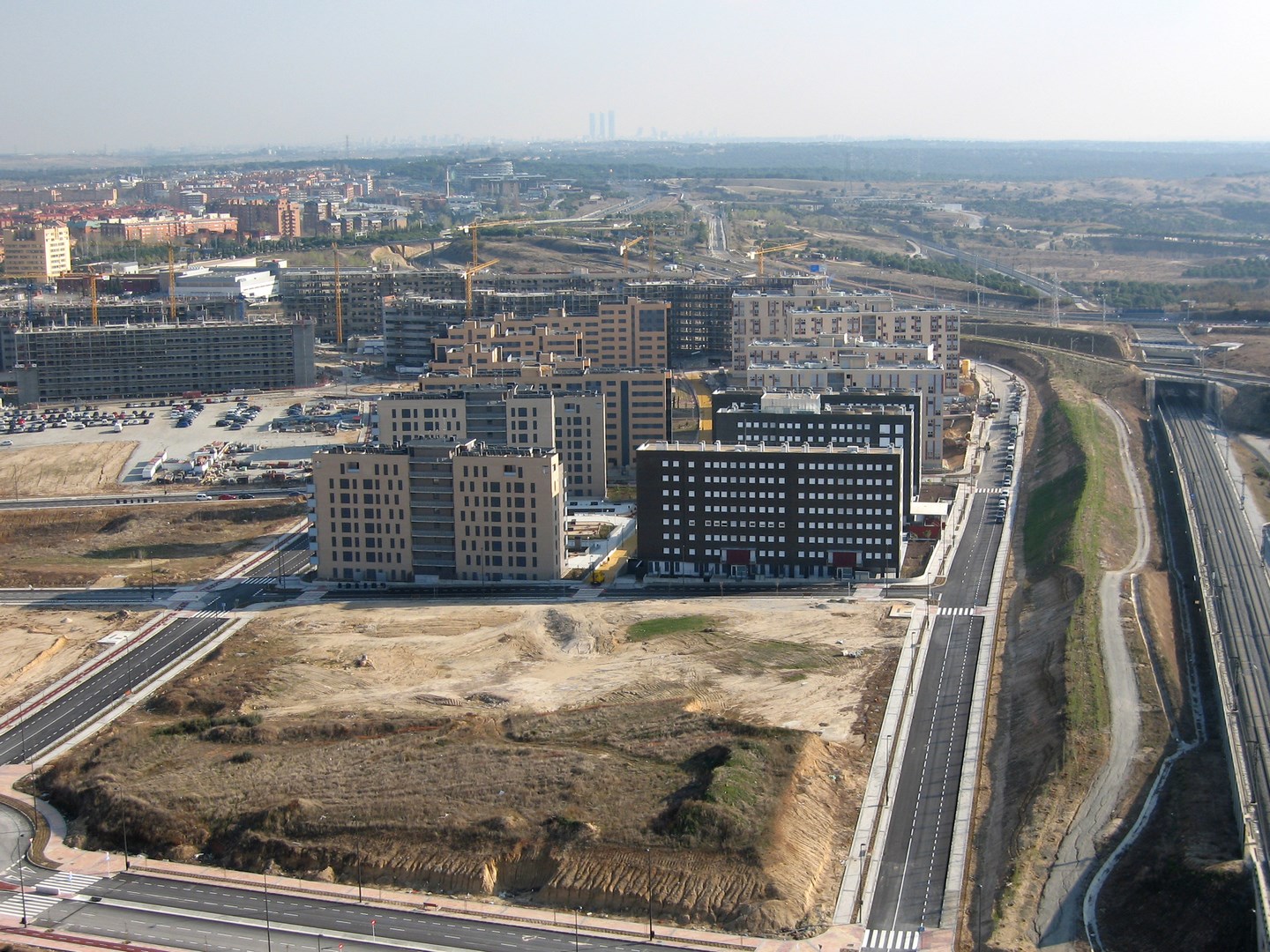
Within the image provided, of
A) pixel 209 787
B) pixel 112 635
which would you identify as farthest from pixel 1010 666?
pixel 112 635

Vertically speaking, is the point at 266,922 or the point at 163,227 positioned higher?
the point at 163,227

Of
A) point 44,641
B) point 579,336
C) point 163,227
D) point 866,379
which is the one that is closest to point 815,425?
point 866,379

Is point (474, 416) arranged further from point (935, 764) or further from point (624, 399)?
point (935, 764)

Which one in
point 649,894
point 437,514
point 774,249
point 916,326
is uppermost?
point 916,326

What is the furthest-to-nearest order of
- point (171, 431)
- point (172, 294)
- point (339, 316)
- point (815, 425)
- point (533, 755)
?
point (172, 294) < point (339, 316) < point (171, 431) < point (815, 425) < point (533, 755)

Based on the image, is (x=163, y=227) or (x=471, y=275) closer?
(x=471, y=275)

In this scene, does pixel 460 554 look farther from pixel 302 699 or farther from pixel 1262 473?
pixel 1262 473

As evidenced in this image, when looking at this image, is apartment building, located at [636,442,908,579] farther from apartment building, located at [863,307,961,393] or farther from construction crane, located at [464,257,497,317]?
construction crane, located at [464,257,497,317]

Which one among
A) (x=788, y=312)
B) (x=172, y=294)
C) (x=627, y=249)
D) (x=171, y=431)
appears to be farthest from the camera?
(x=627, y=249)

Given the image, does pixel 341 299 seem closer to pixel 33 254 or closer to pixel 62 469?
pixel 33 254
